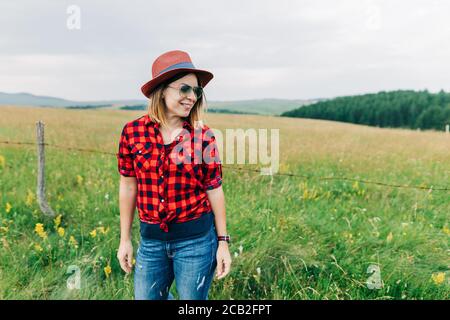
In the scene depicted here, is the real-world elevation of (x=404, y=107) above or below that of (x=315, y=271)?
above

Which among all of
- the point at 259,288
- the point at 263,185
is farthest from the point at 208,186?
the point at 263,185

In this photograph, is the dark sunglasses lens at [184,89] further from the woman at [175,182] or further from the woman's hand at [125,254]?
the woman's hand at [125,254]

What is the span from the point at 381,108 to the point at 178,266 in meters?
50.5

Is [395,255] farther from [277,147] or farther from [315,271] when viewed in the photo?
[277,147]

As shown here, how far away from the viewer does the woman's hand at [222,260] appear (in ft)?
8.51

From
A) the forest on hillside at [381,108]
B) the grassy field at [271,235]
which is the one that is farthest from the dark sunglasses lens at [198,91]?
the forest on hillside at [381,108]

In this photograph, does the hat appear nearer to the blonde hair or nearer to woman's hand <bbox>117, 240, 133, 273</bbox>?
the blonde hair

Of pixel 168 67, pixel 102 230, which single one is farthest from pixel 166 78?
pixel 102 230

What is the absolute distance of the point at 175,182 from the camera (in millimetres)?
2408

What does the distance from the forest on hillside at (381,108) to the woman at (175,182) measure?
42.6 metres

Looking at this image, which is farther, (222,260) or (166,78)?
(222,260)

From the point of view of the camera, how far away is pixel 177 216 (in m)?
2.46

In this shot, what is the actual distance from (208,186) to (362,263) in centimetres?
212

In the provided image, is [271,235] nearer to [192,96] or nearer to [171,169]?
[171,169]
